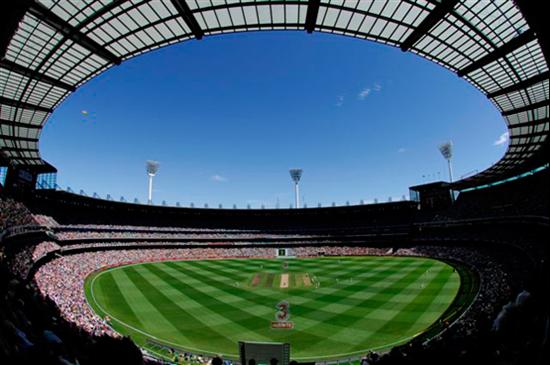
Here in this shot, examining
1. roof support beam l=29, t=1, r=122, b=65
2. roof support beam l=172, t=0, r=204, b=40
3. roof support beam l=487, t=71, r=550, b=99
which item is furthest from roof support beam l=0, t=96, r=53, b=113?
roof support beam l=487, t=71, r=550, b=99

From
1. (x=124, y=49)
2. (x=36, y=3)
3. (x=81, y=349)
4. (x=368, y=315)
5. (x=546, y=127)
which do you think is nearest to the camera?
(x=81, y=349)

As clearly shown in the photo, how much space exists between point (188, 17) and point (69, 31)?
8229 millimetres

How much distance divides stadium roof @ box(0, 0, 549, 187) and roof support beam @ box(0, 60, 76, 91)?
0.07 m

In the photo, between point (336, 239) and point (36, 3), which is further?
point (336, 239)

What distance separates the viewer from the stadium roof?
18.0 metres

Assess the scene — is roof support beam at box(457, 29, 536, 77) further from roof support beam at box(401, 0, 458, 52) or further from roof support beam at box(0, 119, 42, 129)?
roof support beam at box(0, 119, 42, 129)

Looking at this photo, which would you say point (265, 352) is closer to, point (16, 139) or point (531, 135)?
point (531, 135)

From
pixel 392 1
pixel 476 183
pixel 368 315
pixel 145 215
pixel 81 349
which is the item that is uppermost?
pixel 392 1

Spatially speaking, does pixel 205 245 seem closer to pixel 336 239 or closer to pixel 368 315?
pixel 336 239

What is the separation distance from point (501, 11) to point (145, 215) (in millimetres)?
80271

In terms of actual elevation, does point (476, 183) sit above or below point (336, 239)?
above

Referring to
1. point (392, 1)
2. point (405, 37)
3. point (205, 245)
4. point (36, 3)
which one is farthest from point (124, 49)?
point (205, 245)

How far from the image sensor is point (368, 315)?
2705 centimetres

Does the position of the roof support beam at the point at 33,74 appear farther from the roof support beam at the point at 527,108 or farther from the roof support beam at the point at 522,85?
the roof support beam at the point at 527,108
